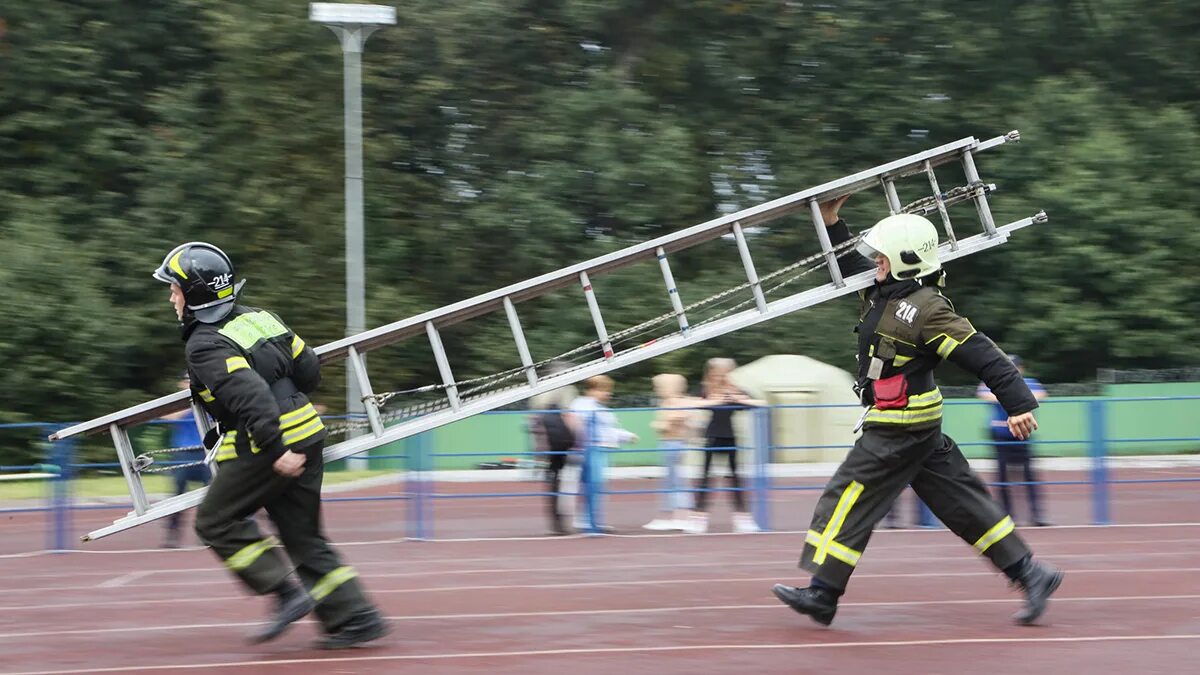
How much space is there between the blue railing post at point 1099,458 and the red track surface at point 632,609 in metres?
0.36

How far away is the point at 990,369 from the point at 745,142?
19973 mm

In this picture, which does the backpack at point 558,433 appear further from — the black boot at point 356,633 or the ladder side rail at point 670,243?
the black boot at point 356,633

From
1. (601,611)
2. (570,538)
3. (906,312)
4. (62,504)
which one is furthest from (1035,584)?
(62,504)

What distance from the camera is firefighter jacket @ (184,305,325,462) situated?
6.50 m

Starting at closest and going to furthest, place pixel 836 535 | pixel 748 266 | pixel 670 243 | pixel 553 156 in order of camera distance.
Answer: pixel 836 535 < pixel 670 243 < pixel 748 266 < pixel 553 156

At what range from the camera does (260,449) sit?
6.55 m

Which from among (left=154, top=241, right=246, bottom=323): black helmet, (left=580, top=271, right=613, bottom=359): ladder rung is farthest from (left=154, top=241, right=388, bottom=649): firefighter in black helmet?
(left=580, top=271, right=613, bottom=359): ladder rung

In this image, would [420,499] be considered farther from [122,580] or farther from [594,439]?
[122,580]

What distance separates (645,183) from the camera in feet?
81.9

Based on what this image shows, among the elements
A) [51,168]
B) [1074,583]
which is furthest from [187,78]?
[1074,583]

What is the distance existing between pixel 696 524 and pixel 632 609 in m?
4.81

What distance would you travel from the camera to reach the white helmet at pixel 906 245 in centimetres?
708

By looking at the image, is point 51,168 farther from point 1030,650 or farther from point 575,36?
point 1030,650

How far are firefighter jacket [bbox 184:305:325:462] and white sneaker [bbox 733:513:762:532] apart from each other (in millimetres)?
6551
